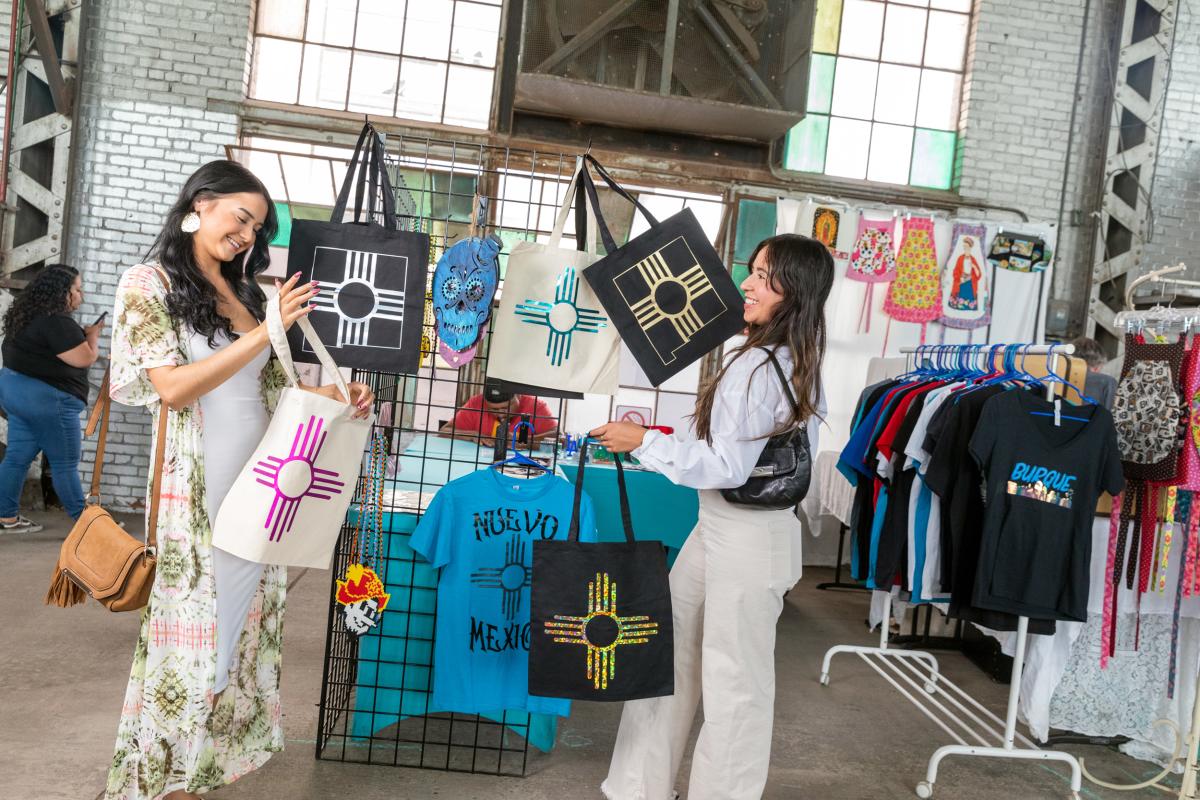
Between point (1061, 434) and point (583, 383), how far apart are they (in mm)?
1654

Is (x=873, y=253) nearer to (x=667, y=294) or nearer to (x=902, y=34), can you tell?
(x=902, y=34)

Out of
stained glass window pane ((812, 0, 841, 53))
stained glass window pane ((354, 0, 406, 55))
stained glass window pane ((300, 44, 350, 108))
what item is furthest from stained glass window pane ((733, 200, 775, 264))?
stained glass window pane ((300, 44, 350, 108))

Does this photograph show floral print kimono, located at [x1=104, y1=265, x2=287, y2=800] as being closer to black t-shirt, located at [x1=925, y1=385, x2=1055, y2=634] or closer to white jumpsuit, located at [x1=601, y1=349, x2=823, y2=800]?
white jumpsuit, located at [x1=601, y1=349, x2=823, y2=800]

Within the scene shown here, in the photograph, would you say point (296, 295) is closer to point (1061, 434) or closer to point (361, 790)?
point (361, 790)

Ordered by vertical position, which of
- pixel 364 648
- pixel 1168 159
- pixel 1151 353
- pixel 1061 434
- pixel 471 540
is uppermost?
pixel 1168 159

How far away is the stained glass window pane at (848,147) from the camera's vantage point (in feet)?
21.6

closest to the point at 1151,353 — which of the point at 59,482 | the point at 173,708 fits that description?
the point at 173,708

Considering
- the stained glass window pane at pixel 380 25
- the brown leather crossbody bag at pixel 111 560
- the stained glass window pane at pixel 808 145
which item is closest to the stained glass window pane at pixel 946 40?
the stained glass window pane at pixel 808 145

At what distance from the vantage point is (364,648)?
283cm

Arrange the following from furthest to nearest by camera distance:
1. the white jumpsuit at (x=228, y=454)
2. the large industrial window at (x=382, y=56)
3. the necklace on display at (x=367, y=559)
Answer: the large industrial window at (x=382, y=56) → the necklace on display at (x=367, y=559) → the white jumpsuit at (x=228, y=454)

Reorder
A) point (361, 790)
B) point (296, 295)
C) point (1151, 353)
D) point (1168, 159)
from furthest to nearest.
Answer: point (1168, 159) < point (1151, 353) < point (361, 790) < point (296, 295)

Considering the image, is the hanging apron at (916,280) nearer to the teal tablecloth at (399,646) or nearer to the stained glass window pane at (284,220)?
the stained glass window pane at (284,220)

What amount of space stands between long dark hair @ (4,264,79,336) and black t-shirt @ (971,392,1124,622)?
4.69 meters

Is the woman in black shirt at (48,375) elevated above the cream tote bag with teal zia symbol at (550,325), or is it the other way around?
the cream tote bag with teal zia symbol at (550,325)
